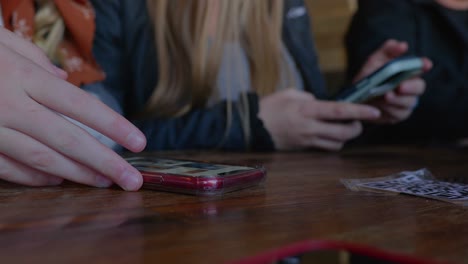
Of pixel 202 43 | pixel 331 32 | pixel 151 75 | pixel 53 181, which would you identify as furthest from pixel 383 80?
pixel 331 32

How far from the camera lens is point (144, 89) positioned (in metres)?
1.06

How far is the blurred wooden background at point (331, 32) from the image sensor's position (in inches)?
70.3

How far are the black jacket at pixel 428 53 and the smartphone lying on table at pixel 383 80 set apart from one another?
0.38 meters

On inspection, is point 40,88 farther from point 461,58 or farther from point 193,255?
point 461,58

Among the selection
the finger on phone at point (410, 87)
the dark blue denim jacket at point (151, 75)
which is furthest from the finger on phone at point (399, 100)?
the dark blue denim jacket at point (151, 75)

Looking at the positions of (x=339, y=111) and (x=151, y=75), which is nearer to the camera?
(x=339, y=111)

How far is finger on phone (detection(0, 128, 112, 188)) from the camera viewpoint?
0.44 meters

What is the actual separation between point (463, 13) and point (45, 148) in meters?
1.11

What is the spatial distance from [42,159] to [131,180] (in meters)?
0.08

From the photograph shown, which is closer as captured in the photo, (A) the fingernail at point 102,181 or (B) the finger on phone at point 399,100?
(A) the fingernail at point 102,181

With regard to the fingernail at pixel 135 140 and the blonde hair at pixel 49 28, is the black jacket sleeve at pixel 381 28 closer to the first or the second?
the blonde hair at pixel 49 28

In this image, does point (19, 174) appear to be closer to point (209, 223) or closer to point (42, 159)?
point (42, 159)

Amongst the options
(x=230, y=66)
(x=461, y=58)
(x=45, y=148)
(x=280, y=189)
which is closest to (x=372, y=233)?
(x=280, y=189)

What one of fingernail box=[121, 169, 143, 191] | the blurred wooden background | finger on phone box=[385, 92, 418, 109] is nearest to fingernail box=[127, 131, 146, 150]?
fingernail box=[121, 169, 143, 191]
